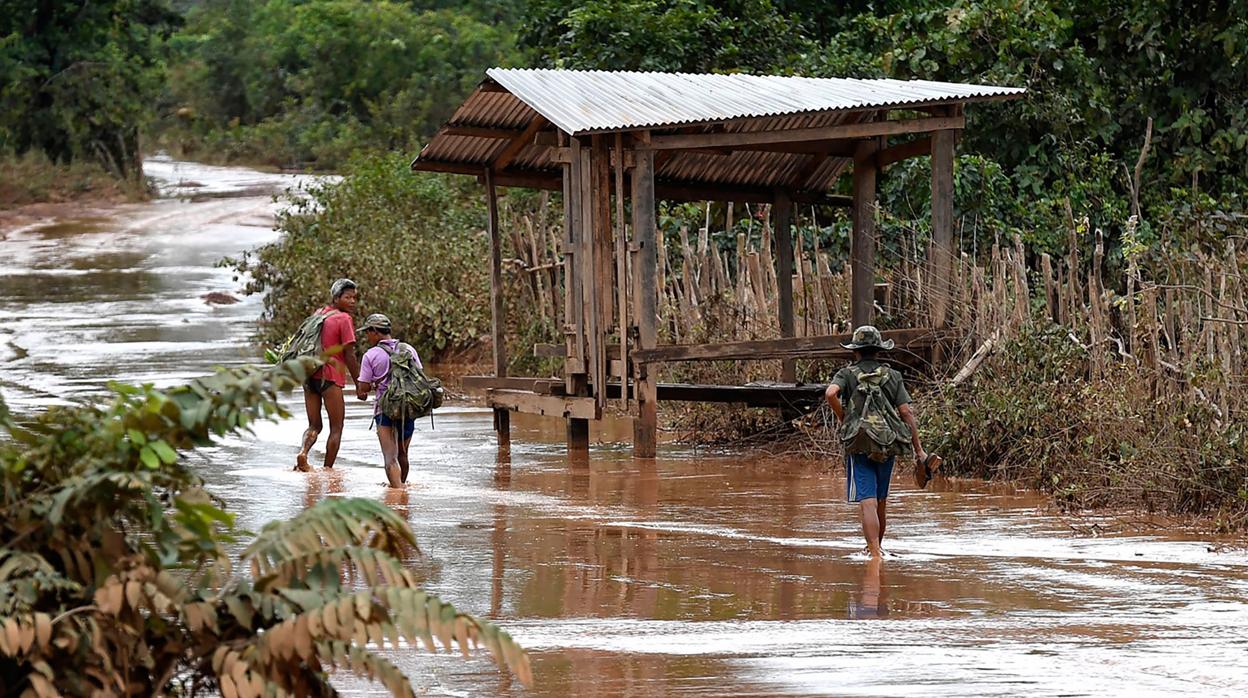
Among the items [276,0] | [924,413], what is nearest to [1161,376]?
[924,413]

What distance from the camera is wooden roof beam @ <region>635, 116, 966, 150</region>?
513 inches

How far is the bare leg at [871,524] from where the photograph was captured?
9.38 metres

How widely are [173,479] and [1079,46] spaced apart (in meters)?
15.2

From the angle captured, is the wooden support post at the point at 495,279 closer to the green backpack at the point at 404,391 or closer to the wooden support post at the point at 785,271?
the wooden support post at the point at 785,271

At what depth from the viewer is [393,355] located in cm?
1243

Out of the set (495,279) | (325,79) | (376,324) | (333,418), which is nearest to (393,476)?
(376,324)

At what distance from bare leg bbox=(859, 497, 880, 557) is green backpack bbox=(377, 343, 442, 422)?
399cm

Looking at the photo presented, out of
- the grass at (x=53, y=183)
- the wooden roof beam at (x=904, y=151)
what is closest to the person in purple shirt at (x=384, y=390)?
the wooden roof beam at (x=904, y=151)

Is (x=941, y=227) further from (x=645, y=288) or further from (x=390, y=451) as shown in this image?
(x=390, y=451)

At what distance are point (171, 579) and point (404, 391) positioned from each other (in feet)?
24.5

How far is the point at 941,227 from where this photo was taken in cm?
1348

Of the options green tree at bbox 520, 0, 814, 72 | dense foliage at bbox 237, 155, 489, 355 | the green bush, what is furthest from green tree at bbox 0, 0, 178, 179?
the green bush

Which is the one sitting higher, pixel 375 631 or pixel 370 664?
pixel 375 631

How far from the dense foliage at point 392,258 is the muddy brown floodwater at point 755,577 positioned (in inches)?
173
